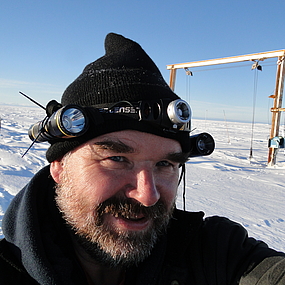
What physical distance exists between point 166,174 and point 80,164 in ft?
1.52

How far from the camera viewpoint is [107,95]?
1348mm

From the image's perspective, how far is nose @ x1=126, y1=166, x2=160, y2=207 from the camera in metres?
1.19

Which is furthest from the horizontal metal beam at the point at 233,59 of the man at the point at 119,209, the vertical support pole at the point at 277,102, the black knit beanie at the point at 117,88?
the man at the point at 119,209

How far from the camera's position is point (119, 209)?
1.19 meters

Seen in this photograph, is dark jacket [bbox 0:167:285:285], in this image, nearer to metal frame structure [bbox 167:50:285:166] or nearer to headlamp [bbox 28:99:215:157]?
headlamp [bbox 28:99:215:157]

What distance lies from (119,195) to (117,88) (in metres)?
0.58

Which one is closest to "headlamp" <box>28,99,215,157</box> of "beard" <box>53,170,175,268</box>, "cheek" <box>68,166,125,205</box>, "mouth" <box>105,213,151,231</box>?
"cheek" <box>68,166,125,205</box>

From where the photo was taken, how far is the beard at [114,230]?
3.95 ft

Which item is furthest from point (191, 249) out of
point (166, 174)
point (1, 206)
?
point (1, 206)

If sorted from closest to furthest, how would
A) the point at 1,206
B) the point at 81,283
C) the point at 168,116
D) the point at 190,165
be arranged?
the point at 81,283
the point at 168,116
the point at 1,206
the point at 190,165

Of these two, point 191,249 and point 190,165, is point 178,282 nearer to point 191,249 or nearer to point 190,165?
point 191,249

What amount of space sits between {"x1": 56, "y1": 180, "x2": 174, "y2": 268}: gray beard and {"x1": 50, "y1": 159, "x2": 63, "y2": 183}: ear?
26 cm

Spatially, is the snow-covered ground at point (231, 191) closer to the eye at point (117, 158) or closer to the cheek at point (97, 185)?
the cheek at point (97, 185)

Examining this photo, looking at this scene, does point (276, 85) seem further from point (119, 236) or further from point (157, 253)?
point (119, 236)
